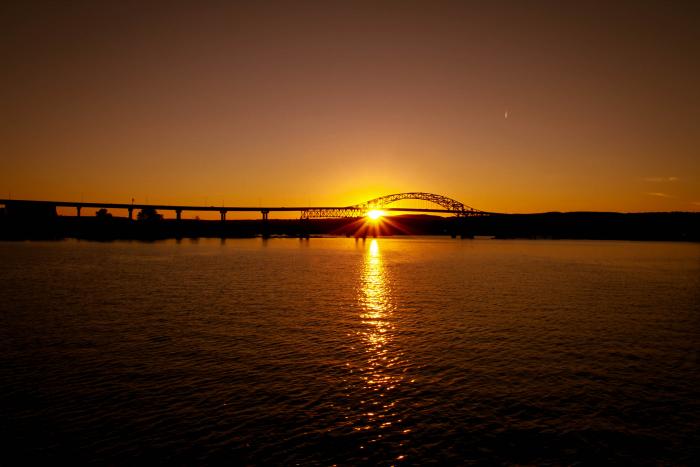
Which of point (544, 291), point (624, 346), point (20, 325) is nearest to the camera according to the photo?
point (624, 346)

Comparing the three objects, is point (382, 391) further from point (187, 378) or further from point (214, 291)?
point (214, 291)

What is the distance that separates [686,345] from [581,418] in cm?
1348

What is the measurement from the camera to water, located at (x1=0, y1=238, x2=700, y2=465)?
41.4 ft

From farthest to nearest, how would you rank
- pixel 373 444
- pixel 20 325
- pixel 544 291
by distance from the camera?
pixel 544 291 → pixel 20 325 → pixel 373 444

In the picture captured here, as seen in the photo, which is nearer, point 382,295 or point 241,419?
point 241,419

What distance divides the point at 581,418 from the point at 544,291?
3282 centimetres

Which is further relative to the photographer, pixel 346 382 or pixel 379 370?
pixel 379 370

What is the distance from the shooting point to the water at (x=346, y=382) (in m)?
12.6

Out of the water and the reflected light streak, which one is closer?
the water

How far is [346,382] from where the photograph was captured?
17.6m

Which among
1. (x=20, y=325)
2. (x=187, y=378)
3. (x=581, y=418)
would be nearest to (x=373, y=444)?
(x=581, y=418)

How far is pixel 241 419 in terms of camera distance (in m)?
14.2

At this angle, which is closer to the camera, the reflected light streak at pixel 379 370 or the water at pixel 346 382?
the water at pixel 346 382

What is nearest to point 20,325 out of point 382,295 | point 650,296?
point 382,295
